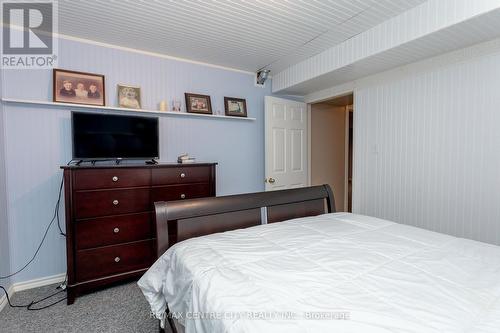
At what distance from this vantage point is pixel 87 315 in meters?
1.97

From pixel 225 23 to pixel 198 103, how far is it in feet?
3.53

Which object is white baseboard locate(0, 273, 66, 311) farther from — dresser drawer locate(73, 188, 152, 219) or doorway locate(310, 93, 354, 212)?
doorway locate(310, 93, 354, 212)

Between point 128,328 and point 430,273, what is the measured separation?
1.94 m

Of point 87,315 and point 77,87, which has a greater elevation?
point 77,87

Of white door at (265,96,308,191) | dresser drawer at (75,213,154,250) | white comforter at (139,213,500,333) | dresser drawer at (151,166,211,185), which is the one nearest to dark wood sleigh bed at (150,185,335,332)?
white comforter at (139,213,500,333)

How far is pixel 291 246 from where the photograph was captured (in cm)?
138

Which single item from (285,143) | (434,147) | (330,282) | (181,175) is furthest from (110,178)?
(434,147)

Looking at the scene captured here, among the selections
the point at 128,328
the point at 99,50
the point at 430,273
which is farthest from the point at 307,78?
the point at 128,328

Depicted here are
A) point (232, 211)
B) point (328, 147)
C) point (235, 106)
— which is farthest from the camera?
point (328, 147)

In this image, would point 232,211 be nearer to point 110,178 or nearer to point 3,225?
point 110,178

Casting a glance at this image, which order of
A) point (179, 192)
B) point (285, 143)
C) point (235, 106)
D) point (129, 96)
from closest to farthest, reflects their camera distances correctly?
point (179, 192) → point (129, 96) → point (235, 106) → point (285, 143)

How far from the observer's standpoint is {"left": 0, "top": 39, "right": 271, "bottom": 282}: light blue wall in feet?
7.67

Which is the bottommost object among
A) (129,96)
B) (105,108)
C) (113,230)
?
(113,230)

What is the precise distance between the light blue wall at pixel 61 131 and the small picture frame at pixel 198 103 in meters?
0.10
